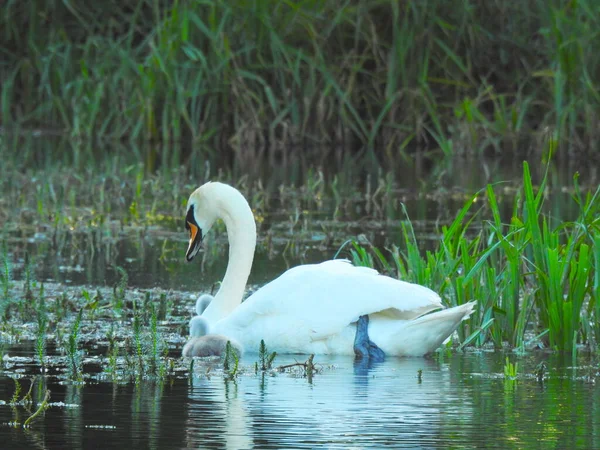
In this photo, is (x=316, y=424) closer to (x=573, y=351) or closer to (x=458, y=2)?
(x=573, y=351)

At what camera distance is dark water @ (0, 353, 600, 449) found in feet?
16.2

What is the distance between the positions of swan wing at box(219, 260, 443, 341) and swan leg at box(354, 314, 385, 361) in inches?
2.8

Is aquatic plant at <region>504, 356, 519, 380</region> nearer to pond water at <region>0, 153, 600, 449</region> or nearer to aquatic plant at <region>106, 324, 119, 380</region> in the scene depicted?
pond water at <region>0, 153, 600, 449</region>

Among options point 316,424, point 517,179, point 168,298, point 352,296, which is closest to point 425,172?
point 517,179

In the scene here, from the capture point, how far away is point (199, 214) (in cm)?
829

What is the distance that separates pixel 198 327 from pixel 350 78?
12115 millimetres

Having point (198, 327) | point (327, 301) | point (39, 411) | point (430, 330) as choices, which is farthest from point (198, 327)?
point (39, 411)

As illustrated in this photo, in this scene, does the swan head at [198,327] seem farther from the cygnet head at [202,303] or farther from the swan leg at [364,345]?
the swan leg at [364,345]

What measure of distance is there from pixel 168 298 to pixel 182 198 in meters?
4.35

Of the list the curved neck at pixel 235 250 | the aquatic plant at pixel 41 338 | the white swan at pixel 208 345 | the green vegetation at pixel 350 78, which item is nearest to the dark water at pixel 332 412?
the aquatic plant at pixel 41 338

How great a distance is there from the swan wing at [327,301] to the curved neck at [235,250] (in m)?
0.51

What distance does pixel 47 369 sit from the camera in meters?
6.27

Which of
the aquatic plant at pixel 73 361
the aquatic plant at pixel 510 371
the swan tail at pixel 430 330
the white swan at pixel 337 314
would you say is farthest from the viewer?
the white swan at pixel 337 314

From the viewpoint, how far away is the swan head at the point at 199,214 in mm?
8195
